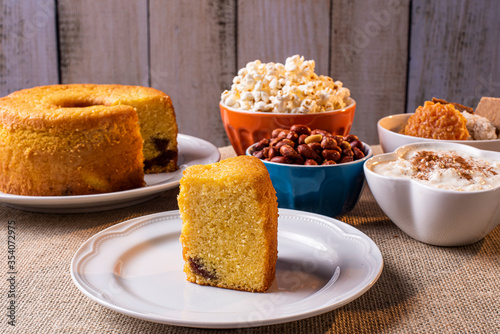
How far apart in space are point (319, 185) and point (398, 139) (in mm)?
348

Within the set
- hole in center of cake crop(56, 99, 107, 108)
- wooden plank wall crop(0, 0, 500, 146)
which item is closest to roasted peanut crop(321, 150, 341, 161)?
hole in center of cake crop(56, 99, 107, 108)

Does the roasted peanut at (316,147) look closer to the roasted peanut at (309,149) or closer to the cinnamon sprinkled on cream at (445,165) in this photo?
the roasted peanut at (309,149)

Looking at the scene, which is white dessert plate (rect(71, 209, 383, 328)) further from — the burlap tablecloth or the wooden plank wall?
the wooden plank wall

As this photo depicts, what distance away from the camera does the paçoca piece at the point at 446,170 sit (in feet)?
4.39

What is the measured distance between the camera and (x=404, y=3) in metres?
3.33

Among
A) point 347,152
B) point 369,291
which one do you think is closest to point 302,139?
point 347,152

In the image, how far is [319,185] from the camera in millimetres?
1542

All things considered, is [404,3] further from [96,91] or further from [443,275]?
[443,275]

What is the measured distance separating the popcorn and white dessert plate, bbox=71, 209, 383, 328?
0.52 m

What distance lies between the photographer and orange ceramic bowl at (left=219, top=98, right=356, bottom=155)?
1832 mm

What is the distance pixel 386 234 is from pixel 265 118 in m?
0.60

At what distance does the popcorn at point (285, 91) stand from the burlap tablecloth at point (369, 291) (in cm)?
47

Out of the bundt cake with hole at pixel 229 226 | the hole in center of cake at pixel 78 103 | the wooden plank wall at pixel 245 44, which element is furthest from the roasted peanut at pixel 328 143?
the wooden plank wall at pixel 245 44

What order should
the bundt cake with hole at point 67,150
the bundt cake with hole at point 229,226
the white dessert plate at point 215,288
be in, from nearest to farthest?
the white dessert plate at point 215,288 < the bundt cake with hole at point 229,226 < the bundt cake with hole at point 67,150
